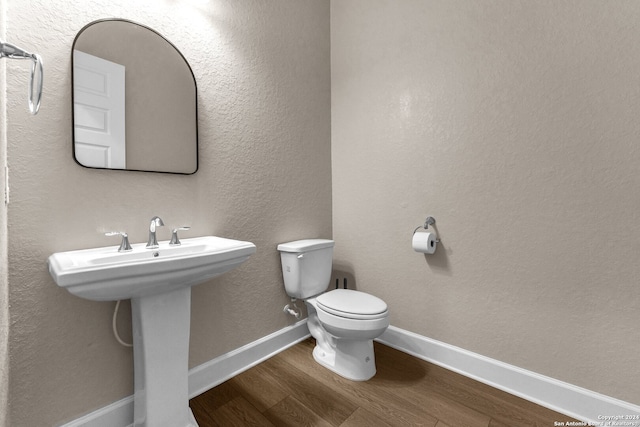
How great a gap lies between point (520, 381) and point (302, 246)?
1371 mm

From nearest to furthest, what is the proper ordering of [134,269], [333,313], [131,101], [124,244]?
1. [134,269]
2. [124,244]
3. [131,101]
4. [333,313]

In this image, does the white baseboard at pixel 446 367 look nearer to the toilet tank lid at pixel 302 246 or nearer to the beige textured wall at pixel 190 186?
the beige textured wall at pixel 190 186

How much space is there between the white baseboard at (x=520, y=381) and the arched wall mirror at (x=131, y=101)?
1.74 meters

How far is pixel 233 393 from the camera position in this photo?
4.81ft

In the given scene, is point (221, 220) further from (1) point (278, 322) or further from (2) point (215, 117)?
(1) point (278, 322)

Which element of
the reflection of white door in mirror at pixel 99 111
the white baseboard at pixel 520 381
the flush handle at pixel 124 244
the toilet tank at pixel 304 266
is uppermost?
the reflection of white door in mirror at pixel 99 111

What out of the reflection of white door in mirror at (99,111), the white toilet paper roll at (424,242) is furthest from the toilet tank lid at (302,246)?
the reflection of white door in mirror at (99,111)

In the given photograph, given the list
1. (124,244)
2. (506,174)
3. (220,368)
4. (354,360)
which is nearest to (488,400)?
(354,360)

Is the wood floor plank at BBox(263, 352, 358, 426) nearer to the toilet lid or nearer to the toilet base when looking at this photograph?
the toilet base

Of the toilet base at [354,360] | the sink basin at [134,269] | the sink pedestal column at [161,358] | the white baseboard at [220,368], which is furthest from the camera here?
the toilet base at [354,360]

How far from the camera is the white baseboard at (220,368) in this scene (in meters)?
1.20

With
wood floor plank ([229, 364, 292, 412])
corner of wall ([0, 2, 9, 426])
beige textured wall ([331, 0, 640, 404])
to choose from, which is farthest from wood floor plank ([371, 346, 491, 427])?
corner of wall ([0, 2, 9, 426])

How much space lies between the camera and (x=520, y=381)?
1.45 metres

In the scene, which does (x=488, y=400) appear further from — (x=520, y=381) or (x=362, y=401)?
(x=362, y=401)
